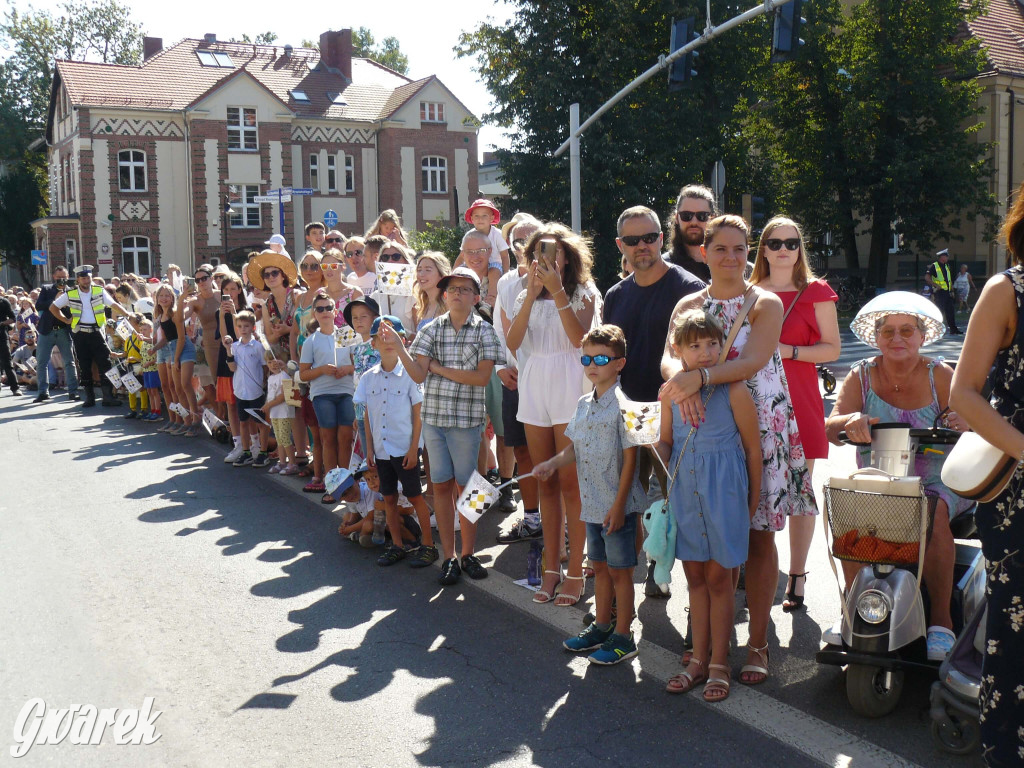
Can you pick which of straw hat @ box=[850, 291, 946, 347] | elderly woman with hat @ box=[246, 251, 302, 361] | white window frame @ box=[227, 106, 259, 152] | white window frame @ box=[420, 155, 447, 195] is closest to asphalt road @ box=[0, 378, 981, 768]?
straw hat @ box=[850, 291, 946, 347]

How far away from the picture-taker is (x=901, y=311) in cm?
444

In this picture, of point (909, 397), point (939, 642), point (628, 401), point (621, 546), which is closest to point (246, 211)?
point (628, 401)

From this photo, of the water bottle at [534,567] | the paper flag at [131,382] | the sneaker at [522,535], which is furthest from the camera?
the paper flag at [131,382]

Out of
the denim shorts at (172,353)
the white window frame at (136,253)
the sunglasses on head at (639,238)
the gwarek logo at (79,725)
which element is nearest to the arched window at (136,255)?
the white window frame at (136,253)

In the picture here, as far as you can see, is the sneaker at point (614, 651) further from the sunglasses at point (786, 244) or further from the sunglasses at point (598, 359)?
the sunglasses at point (786, 244)

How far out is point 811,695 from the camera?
4.38 metres

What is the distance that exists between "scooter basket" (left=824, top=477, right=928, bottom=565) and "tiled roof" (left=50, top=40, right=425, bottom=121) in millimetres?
52164

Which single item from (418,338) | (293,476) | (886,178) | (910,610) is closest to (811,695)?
(910,610)

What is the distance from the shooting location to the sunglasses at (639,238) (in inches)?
215

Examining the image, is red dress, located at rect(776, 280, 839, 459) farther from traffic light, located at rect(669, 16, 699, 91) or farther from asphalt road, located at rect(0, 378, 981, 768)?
traffic light, located at rect(669, 16, 699, 91)

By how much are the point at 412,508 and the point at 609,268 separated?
79.1ft

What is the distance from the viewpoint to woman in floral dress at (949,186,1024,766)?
2824 millimetres

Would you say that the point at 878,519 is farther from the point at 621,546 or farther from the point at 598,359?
the point at 598,359

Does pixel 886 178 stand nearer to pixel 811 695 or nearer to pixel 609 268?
pixel 609 268
